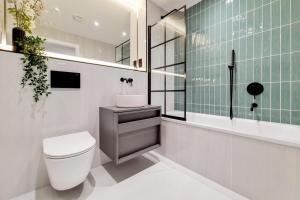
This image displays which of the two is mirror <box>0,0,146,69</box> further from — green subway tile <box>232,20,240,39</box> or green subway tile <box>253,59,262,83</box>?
green subway tile <box>253,59,262,83</box>

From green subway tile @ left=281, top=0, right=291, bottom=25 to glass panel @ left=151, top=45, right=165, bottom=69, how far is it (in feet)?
5.05

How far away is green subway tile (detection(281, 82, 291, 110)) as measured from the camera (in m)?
1.74

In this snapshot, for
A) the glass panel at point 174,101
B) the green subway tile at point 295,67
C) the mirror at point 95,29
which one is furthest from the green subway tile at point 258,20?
the mirror at point 95,29

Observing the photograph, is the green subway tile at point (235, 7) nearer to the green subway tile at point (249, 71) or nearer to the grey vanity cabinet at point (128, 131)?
the green subway tile at point (249, 71)

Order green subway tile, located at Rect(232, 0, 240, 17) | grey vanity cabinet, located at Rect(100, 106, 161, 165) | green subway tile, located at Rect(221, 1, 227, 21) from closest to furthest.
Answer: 1. grey vanity cabinet, located at Rect(100, 106, 161, 165)
2. green subway tile, located at Rect(232, 0, 240, 17)
3. green subway tile, located at Rect(221, 1, 227, 21)

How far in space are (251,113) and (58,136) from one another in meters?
2.39

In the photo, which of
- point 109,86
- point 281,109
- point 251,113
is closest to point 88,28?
point 109,86

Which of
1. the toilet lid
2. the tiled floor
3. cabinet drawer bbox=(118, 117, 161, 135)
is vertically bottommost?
the tiled floor

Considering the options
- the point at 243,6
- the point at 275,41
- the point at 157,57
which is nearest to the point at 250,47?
the point at 275,41

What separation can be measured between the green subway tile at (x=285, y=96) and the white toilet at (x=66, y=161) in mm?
2196

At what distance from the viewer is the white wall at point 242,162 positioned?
3.37 feet

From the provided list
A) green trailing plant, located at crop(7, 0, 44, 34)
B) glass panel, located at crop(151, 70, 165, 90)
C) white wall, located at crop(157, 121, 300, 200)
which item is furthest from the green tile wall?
green trailing plant, located at crop(7, 0, 44, 34)

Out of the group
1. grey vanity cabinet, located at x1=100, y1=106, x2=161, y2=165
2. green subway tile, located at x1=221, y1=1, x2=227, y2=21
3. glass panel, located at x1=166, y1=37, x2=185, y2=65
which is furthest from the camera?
glass panel, located at x1=166, y1=37, x2=185, y2=65

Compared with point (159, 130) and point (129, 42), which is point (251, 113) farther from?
point (129, 42)
